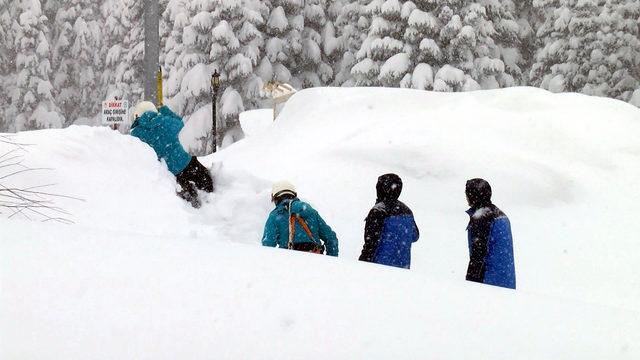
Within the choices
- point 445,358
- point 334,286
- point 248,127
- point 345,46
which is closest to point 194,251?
point 334,286

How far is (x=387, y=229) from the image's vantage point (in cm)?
487

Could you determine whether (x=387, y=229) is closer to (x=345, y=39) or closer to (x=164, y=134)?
(x=164, y=134)

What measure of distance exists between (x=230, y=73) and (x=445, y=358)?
2162 centimetres

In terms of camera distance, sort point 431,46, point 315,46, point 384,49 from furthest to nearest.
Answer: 1. point 315,46
2. point 384,49
3. point 431,46

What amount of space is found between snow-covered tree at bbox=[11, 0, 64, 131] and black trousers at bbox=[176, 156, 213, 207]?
2399cm

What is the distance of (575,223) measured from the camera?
27.0 feet

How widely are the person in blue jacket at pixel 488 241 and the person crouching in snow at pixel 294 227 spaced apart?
1.29m

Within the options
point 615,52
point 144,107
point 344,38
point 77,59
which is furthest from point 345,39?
point 144,107

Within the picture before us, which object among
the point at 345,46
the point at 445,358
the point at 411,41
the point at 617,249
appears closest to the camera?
the point at 445,358

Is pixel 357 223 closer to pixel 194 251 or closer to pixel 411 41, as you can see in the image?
pixel 194 251

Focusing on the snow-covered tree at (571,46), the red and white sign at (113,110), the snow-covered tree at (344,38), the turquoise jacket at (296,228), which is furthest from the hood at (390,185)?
the snow-covered tree at (344,38)

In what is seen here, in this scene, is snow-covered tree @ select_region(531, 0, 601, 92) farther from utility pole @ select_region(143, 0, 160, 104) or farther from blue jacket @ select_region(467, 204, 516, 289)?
blue jacket @ select_region(467, 204, 516, 289)

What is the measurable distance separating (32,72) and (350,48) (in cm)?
1492

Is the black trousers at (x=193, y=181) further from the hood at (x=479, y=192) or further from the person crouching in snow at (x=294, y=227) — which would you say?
the hood at (x=479, y=192)
